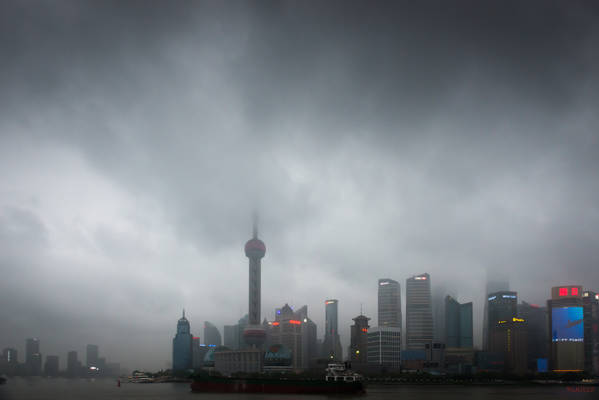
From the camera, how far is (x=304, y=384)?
156 metres

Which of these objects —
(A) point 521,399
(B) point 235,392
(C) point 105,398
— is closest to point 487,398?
(A) point 521,399

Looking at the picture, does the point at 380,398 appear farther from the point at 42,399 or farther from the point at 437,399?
the point at 42,399

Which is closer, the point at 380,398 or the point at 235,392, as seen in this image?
the point at 380,398

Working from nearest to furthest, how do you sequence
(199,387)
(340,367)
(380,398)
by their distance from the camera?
(380,398) → (340,367) → (199,387)

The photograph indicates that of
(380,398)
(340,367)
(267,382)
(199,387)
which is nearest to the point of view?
(380,398)

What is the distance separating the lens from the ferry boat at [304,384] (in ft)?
492

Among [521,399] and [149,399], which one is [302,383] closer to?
[149,399]

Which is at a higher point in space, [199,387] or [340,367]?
[340,367]

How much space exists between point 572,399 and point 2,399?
486 feet

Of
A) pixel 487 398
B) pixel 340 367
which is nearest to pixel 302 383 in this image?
pixel 340 367

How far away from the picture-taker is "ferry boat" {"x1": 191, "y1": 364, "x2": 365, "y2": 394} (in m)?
150

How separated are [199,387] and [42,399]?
54962mm

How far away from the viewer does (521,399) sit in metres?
143

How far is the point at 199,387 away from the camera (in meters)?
186
